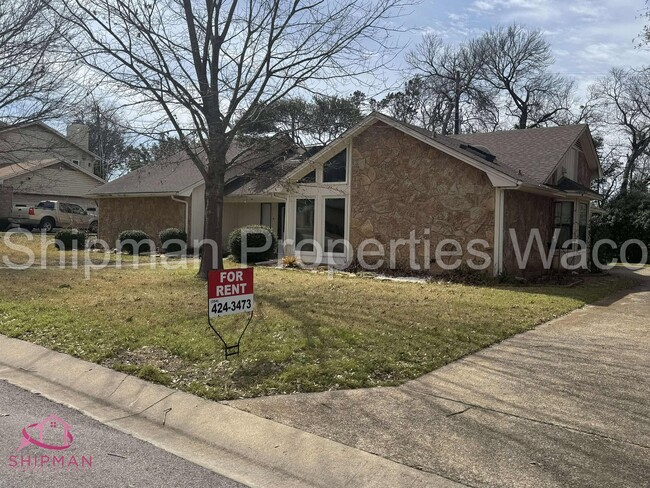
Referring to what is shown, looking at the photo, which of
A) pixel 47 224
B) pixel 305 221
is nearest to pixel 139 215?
pixel 47 224

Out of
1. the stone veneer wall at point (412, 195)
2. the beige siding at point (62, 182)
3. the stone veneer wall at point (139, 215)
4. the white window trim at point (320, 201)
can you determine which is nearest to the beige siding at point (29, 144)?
the stone veneer wall at point (139, 215)

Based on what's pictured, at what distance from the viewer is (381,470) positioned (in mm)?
3867

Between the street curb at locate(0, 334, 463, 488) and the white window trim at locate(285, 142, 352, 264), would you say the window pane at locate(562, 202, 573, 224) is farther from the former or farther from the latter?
the street curb at locate(0, 334, 463, 488)

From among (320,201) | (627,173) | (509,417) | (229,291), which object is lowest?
(509,417)

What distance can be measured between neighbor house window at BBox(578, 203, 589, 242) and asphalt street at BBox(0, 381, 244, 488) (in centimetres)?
1674

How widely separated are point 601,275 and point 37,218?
2808 centimetres

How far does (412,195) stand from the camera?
1518cm

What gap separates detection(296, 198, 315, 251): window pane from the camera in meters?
17.1

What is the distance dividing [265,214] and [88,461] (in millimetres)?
20097

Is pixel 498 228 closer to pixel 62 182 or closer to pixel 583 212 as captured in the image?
pixel 583 212

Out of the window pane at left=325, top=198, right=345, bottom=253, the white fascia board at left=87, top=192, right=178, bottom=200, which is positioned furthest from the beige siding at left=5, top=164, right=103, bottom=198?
the window pane at left=325, top=198, right=345, bottom=253

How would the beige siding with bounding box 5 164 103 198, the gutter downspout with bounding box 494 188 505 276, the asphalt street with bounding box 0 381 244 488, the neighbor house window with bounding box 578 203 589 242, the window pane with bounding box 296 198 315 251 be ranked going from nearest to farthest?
1. the asphalt street with bounding box 0 381 244 488
2. the gutter downspout with bounding box 494 188 505 276
3. the window pane with bounding box 296 198 315 251
4. the neighbor house window with bounding box 578 203 589 242
5. the beige siding with bounding box 5 164 103 198

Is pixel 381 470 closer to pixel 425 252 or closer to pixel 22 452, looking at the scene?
pixel 22 452

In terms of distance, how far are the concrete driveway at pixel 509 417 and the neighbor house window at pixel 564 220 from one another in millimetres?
10754
